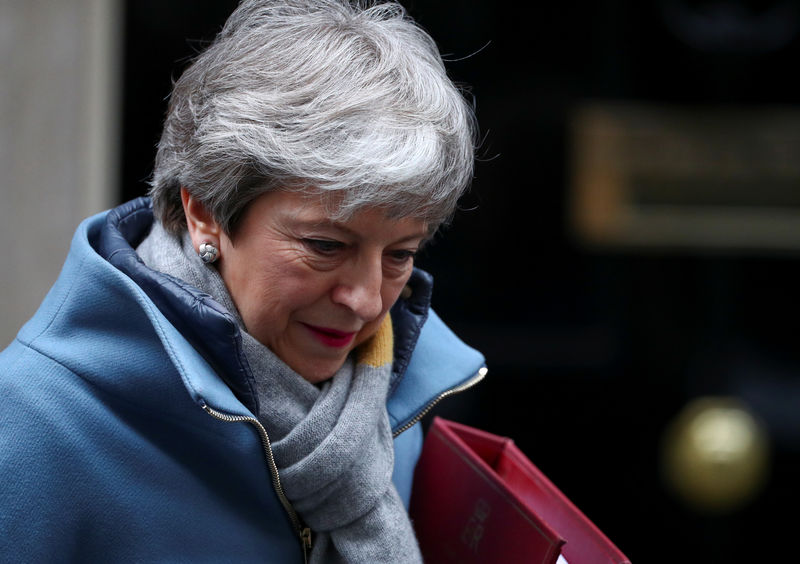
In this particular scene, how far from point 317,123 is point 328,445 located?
52 cm

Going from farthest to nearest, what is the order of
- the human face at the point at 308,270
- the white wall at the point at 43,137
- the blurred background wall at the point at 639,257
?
the blurred background wall at the point at 639,257 → the white wall at the point at 43,137 → the human face at the point at 308,270

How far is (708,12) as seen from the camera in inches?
156

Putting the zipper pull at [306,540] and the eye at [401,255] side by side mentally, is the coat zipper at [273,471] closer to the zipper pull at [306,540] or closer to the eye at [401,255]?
the zipper pull at [306,540]

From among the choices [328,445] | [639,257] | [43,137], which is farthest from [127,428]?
[639,257]

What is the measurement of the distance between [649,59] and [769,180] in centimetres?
69

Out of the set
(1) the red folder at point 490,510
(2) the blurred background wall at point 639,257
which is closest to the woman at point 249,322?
(1) the red folder at point 490,510

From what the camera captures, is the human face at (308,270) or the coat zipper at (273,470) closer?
the coat zipper at (273,470)

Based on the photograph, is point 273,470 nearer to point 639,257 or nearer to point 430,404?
point 430,404

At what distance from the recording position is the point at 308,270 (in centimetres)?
162

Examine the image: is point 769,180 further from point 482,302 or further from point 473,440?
point 473,440

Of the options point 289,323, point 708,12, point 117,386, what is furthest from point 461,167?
point 708,12

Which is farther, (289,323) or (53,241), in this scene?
(53,241)

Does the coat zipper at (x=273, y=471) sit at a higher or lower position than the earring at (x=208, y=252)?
lower

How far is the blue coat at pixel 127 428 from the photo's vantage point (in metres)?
1.49
